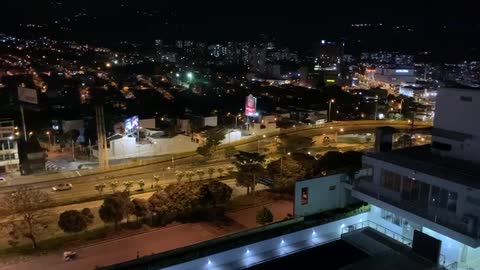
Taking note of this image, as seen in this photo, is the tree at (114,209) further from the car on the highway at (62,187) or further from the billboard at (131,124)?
the billboard at (131,124)

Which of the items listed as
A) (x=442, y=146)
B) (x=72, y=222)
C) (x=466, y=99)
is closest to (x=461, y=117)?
(x=466, y=99)

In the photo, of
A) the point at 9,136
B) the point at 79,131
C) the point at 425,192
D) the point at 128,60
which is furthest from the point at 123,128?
the point at 128,60

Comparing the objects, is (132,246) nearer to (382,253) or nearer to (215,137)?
(382,253)

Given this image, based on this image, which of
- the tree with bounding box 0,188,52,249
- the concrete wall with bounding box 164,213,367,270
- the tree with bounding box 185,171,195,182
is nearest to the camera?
the concrete wall with bounding box 164,213,367,270

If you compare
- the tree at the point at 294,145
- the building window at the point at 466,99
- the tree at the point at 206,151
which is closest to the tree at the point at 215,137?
the tree at the point at 206,151

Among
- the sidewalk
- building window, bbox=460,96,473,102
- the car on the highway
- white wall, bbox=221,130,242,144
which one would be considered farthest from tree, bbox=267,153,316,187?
white wall, bbox=221,130,242,144

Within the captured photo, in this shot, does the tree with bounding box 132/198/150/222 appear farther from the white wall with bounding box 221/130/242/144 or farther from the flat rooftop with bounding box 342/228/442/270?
the white wall with bounding box 221/130/242/144
